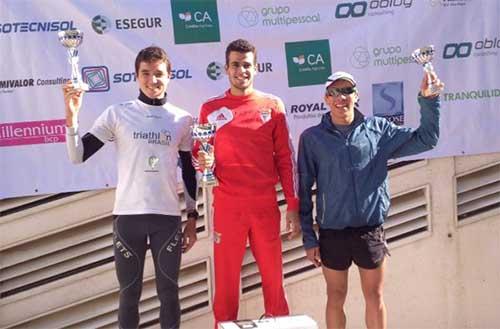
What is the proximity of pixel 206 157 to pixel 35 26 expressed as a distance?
152 cm

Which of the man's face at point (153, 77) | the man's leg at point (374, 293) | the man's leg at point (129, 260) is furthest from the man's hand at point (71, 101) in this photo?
the man's leg at point (374, 293)

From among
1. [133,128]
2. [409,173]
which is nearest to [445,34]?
[409,173]

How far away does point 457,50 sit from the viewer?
4457 mm

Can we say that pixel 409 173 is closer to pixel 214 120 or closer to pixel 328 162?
pixel 328 162

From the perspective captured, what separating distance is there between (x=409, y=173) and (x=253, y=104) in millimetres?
1495

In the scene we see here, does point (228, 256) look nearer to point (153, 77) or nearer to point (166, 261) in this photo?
point (166, 261)

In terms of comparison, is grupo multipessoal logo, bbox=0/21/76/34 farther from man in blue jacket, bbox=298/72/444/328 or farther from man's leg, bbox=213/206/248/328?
man in blue jacket, bbox=298/72/444/328

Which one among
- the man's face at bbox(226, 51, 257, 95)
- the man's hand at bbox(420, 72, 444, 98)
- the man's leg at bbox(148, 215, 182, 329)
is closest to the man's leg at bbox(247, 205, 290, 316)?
the man's leg at bbox(148, 215, 182, 329)

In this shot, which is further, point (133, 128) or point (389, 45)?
point (389, 45)

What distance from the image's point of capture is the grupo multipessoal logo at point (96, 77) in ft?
13.6

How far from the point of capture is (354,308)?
15.2ft

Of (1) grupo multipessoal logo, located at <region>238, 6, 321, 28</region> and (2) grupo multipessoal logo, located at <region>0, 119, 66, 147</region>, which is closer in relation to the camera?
(2) grupo multipessoal logo, located at <region>0, 119, 66, 147</region>

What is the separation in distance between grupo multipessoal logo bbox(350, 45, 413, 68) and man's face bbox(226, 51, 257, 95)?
1046mm

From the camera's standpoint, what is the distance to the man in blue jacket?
340cm
